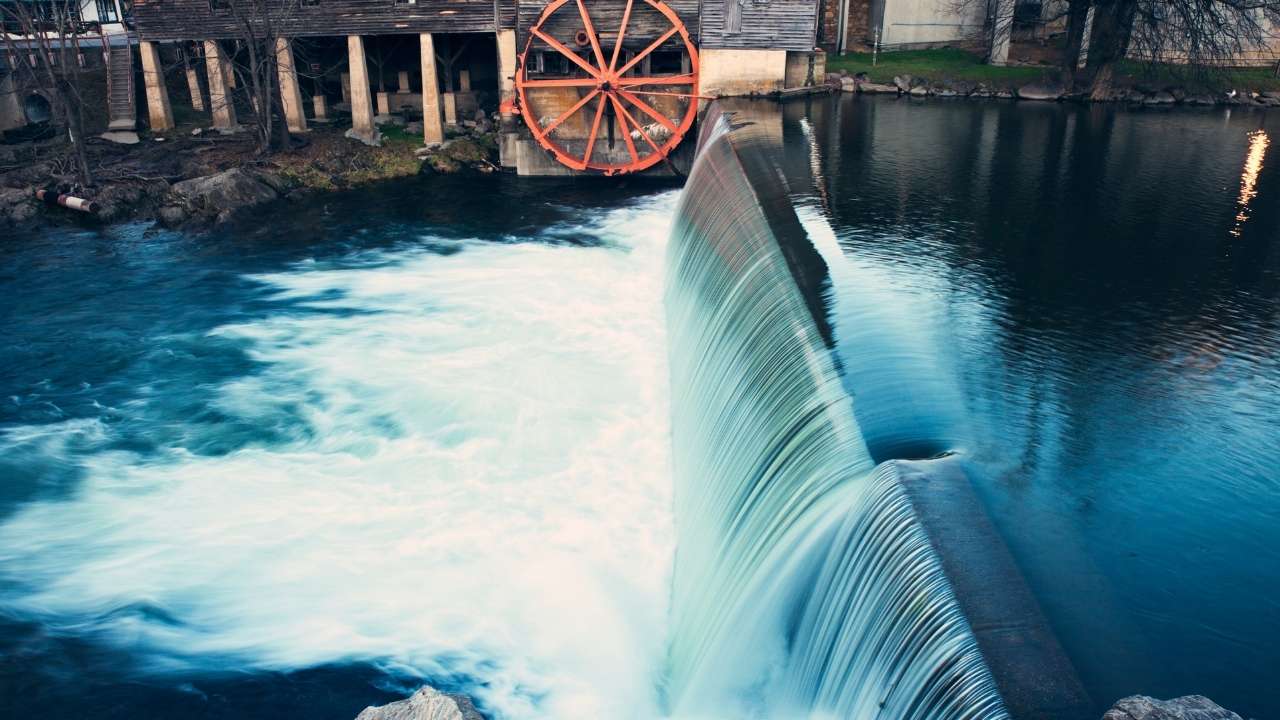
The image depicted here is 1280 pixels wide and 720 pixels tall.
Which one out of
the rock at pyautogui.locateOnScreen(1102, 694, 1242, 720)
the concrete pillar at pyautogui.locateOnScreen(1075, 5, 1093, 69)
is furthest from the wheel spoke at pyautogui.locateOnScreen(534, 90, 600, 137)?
the rock at pyautogui.locateOnScreen(1102, 694, 1242, 720)

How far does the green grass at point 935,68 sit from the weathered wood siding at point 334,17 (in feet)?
26.2

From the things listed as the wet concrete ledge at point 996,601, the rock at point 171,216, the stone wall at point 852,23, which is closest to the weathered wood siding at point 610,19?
the rock at point 171,216

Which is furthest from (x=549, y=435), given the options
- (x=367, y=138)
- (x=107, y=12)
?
(x=107, y=12)

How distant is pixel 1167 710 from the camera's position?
3232 mm

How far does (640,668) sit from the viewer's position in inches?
250

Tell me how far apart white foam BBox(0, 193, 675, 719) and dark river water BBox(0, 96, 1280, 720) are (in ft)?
0.11

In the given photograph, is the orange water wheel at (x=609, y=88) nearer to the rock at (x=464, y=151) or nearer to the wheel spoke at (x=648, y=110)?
the wheel spoke at (x=648, y=110)

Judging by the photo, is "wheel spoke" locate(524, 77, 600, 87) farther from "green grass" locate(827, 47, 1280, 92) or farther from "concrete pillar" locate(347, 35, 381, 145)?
"green grass" locate(827, 47, 1280, 92)

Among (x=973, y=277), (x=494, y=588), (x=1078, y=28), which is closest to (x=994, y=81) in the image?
(x=1078, y=28)

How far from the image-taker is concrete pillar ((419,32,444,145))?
64.9 ft

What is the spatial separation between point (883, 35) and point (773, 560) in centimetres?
2195

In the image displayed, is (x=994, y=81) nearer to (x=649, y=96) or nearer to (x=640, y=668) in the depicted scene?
(x=649, y=96)

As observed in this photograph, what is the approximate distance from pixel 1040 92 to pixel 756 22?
6.35 m

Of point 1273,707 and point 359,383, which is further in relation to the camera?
point 359,383
